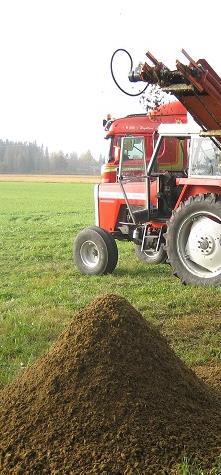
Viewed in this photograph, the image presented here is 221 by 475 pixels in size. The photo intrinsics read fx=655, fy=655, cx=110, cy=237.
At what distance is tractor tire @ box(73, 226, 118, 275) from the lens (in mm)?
9883

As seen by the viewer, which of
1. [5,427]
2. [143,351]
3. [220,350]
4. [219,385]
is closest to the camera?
[5,427]

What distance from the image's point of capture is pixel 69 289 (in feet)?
29.1

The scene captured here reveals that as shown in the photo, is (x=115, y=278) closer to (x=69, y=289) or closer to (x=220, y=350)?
(x=69, y=289)

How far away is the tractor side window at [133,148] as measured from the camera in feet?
33.1

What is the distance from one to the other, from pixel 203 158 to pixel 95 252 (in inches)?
94.7

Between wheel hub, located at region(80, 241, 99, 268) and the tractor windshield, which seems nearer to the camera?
the tractor windshield

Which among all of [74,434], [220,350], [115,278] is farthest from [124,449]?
[115,278]

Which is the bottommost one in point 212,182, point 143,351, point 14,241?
point 14,241

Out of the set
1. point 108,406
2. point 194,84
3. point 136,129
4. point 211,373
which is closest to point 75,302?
point 194,84

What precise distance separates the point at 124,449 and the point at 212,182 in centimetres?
591

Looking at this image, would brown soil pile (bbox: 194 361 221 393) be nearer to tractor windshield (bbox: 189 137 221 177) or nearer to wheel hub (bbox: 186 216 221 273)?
wheel hub (bbox: 186 216 221 273)

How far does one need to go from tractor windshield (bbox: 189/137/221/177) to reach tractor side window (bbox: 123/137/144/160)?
118 centimetres

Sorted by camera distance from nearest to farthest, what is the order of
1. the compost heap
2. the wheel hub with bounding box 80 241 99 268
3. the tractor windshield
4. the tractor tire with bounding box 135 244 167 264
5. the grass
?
the compost heap, the grass, the tractor windshield, the wheel hub with bounding box 80 241 99 268, the tractor tire with bounding box 135 244 167 264

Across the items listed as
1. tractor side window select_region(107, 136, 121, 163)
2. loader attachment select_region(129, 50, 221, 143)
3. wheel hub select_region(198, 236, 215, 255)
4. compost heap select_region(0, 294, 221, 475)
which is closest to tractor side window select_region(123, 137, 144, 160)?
wheel hub select_region(198, 236, 215, 255)
